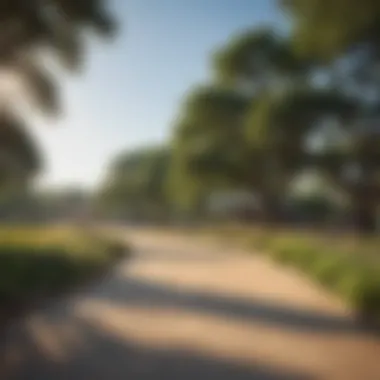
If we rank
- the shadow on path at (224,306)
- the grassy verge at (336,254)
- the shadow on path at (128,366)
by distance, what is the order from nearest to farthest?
the shadow on path at (128,366) → the shadow on path at (224,306) → the grassy verge at (336,254)

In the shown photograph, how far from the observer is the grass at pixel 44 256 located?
3.52 meters

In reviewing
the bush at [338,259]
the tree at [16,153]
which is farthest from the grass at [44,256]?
the bush at [338,259]

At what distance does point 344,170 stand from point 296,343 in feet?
4.93

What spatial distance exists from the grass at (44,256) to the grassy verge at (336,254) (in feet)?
3.26

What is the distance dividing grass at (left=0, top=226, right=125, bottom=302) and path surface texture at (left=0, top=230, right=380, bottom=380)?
0.22m

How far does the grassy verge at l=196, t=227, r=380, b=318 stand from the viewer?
3.68 metres

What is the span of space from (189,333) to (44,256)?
1.59 metres

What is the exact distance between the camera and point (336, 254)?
421cm

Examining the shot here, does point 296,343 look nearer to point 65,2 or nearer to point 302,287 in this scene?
point 302,287

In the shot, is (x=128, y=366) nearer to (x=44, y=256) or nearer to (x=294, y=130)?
(x=44, y=256)

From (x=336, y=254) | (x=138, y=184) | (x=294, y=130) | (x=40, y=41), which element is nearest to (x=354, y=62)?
(x=294, y=130)

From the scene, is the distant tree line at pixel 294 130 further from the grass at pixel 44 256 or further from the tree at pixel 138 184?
the grass at pixel 44 256

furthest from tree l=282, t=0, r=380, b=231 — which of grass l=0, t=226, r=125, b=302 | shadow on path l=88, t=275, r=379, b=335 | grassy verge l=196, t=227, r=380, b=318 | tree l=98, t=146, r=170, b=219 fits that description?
grass l=0, t=226, r=125, b=302

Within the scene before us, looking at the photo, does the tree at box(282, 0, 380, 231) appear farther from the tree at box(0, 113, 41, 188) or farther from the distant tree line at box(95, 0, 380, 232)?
the tree at box(0, 113, 41, 188)
